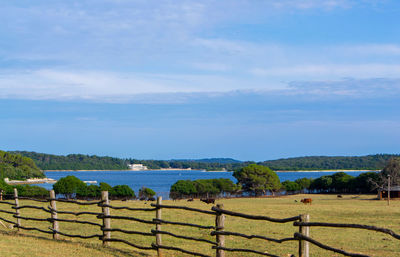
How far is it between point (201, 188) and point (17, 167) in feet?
375

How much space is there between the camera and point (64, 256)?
11125 millimetres

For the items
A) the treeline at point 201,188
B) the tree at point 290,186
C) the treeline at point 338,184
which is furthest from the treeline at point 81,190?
the treeline at point 338,184

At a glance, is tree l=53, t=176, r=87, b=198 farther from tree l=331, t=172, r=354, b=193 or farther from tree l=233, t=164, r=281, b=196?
tree l=331, t=172, r=354, b=193

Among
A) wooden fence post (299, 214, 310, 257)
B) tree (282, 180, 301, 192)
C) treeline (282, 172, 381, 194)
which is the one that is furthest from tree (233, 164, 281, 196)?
wooden fence post (299, 214, 310, 257)

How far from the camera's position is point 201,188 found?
8494 centimetres

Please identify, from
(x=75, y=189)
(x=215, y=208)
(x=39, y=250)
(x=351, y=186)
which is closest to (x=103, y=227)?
(x=39, y=250)

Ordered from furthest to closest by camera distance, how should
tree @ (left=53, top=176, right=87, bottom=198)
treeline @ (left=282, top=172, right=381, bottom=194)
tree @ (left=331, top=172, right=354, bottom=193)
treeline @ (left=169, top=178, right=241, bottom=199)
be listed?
1. tree @ (left=331, top=172, right=354, bottom=193)
2. treeline @ (left=282, top=172, right=381, bottom=194)
3. treeline @ (left=169, top=178, right=241, bottom=199)
4. tree @ (left=53, top=176, right=87, bottom=198)

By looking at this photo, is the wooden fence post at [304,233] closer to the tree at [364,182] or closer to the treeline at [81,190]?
the treeline at [81,190]

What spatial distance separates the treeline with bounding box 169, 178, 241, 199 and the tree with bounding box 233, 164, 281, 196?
6.49 ft

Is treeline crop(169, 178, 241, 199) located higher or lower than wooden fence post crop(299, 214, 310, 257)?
lower

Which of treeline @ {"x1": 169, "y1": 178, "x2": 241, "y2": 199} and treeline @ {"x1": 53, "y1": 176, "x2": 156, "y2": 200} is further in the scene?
treeline @ {"x1": 169, "y1": 178, "x2": 241, "y2": 199}

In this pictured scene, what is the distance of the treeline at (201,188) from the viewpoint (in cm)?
7912

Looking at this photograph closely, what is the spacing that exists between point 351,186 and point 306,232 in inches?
3383

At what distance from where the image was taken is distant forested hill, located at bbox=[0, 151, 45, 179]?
163375mm
